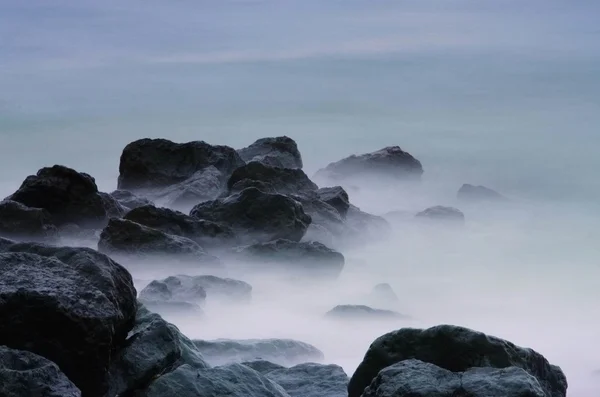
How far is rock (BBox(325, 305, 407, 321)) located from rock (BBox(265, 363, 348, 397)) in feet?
9.06

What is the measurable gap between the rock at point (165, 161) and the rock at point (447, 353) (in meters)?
9.05

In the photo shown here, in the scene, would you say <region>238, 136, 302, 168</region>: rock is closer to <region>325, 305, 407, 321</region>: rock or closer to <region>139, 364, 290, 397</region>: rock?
<region>325, 305, 407, 321</region>: rock

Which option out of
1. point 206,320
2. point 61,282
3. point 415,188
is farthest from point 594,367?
point 415,188

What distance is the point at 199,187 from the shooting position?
500 inches

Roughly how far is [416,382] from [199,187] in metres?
8.73

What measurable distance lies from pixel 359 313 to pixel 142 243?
217cm

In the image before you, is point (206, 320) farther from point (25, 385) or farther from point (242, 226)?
point (25, 385)

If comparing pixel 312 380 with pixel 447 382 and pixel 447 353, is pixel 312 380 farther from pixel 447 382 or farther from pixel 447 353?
pixel 447 382

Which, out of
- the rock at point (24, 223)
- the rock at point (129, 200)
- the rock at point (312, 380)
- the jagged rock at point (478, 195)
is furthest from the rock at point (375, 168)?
the rock at point (312, 380)

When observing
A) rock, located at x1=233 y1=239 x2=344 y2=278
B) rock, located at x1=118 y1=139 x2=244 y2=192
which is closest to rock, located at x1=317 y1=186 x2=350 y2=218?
rock, located at x1=118 y1=139 x2=244 y2=192

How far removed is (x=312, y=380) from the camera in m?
5.46

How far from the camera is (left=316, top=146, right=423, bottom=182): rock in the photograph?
1789 centimetres

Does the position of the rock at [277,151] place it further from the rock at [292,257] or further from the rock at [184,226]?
the rock at [292,257]

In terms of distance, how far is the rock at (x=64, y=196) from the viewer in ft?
33.5
